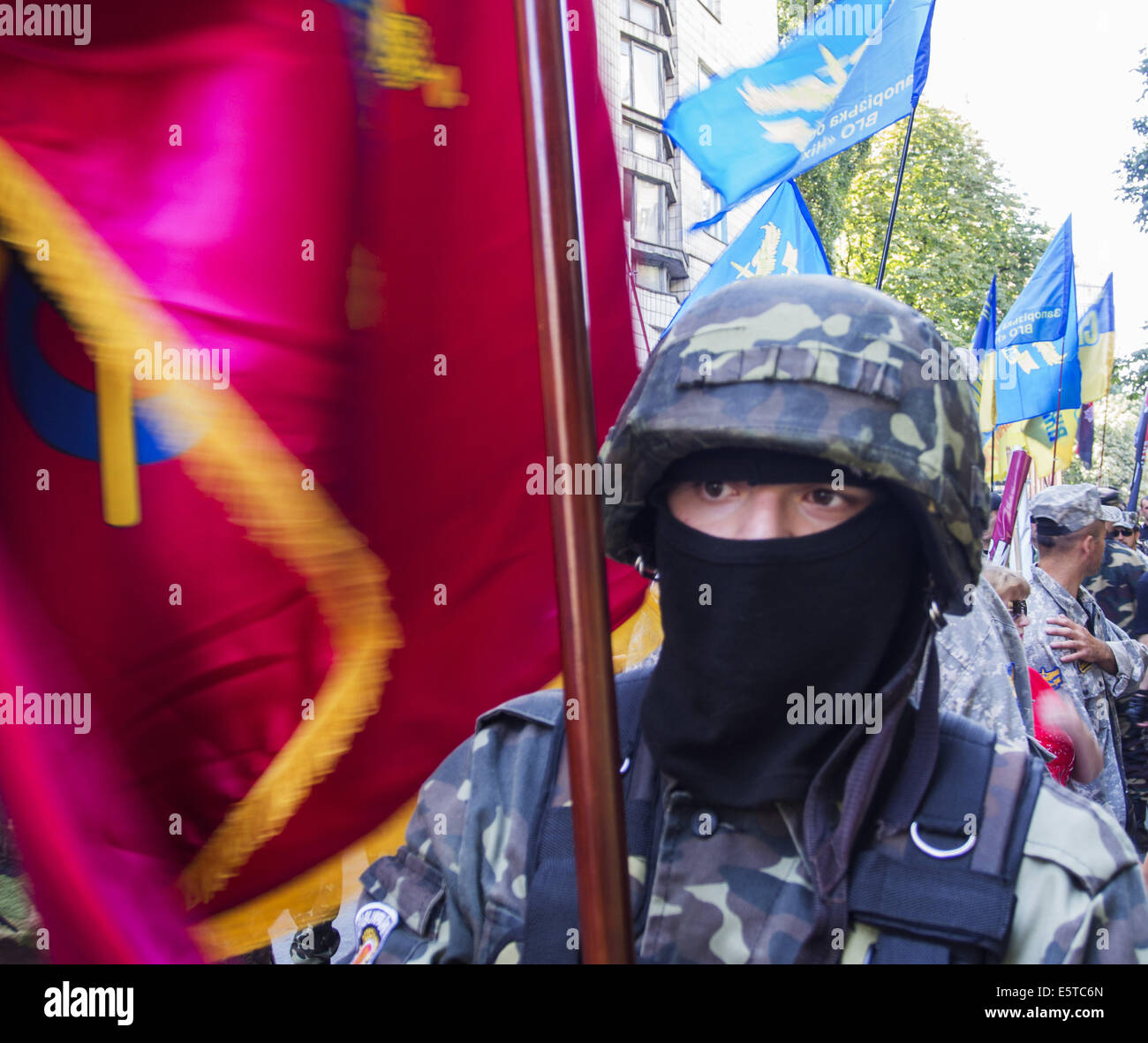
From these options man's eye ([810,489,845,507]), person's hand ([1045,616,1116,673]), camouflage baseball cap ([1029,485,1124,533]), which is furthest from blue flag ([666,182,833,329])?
man's eye ([810,489,845,507])

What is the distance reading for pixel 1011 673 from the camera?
3143 millimetres

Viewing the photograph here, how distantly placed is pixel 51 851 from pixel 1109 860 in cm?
146

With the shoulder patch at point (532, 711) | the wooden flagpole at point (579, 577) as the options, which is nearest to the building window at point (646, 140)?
the shoulder patch at point (532, 711)

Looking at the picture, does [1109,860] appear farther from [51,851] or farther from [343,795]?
[51,851]

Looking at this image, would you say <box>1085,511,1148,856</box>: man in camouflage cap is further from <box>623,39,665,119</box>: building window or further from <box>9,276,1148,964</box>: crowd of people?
<box>623,39,665,119</box>: building window

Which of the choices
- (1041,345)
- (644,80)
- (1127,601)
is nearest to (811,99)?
(1127,601)

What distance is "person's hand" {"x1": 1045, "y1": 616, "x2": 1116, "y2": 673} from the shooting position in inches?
175

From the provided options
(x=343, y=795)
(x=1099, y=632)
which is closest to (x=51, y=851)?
(x=343, y=795)

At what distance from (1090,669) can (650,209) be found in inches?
550

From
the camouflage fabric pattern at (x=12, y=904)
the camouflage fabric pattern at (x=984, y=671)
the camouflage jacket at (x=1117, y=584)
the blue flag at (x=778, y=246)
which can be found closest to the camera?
the camouflage fabric pattern at (x=12, y=904)

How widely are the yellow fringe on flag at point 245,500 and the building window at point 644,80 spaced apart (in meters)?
15.9

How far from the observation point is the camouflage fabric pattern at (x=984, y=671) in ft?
9.56

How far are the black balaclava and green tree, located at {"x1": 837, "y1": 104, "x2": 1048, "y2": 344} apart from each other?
22.4 m

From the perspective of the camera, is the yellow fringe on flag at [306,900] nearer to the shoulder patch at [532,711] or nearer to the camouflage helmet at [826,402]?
the shoulder patch at [532,711]
